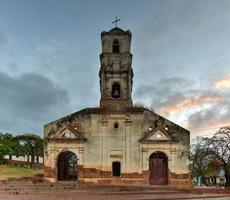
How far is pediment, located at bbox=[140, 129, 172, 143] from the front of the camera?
3847 centimetres

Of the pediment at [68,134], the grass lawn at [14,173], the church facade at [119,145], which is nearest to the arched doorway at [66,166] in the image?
the church facade at [119,145]

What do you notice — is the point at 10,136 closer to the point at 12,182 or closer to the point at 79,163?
the point at 79,163

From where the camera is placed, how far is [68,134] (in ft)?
128

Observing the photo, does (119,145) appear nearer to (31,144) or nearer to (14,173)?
(14,173)

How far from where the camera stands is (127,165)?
38406 mm

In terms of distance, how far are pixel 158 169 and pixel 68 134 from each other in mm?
8645

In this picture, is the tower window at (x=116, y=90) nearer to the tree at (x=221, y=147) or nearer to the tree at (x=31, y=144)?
the tree at (x=221, y=147)

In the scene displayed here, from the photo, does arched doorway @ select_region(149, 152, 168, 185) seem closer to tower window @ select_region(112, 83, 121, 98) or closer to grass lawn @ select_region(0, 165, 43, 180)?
tower window @ select_region(112, 83, 121, 98)

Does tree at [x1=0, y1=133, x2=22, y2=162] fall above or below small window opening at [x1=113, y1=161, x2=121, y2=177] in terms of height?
above

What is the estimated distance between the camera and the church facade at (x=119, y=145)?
38.2 meters

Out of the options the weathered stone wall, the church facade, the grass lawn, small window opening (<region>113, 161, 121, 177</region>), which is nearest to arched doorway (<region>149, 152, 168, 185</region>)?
the church facade

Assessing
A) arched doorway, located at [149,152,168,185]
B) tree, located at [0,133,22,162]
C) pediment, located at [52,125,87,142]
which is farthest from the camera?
tree, located at [0,133,22,162]

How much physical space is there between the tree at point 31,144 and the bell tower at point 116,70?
95.7 feet

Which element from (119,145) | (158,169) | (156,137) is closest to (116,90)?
(119,145)
